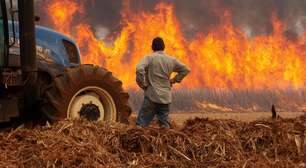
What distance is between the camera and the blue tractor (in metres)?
8.66

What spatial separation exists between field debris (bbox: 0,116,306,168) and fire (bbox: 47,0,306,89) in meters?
20.4

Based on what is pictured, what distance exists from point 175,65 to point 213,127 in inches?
96.8

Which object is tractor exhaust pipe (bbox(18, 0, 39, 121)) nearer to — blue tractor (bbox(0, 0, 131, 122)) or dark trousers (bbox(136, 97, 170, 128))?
blue tractor (bbox(0, 0, 131, 122))

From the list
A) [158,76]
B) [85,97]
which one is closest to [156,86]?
[158,76]

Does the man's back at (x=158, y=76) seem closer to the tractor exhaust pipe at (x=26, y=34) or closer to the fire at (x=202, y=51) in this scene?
the tractor exhaust pipe at (x=26, y=34)

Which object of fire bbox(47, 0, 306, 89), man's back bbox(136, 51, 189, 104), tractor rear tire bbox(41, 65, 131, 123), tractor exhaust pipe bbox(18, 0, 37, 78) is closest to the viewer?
tractor exhaust pipe bbox(18, 0, 37, 78)

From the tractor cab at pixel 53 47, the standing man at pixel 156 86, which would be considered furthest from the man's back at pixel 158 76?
the tractor cab at pixel 53 47

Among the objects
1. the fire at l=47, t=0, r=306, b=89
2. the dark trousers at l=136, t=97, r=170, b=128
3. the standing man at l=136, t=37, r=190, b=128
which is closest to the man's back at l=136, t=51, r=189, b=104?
the standing man at l=136, t=37, r=190, b=128

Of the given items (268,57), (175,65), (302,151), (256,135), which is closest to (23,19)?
(175,65)

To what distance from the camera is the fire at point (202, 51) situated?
93.1ft

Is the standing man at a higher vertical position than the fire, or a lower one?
lower

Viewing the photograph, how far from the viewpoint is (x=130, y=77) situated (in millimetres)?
28391

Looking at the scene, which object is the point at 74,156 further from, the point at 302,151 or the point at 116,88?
the point at 116,88

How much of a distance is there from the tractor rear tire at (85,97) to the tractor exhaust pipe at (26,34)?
2.01 feet
